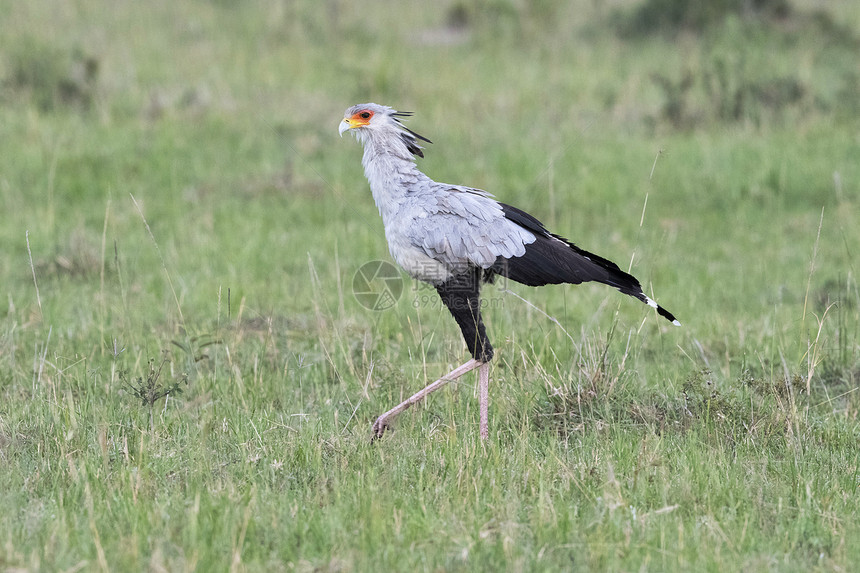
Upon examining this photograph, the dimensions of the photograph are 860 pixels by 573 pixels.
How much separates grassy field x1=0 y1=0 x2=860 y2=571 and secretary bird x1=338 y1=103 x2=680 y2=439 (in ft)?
0.95

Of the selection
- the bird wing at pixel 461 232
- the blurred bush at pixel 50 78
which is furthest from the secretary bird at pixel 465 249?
the blurred bush at pixel 50 78

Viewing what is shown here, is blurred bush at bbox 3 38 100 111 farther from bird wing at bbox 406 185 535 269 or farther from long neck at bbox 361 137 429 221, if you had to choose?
bird wing at bbox 406 185 535 269

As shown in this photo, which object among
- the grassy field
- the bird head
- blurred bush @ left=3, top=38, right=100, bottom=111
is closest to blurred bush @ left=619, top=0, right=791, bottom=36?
the grassy field

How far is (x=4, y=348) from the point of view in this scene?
4820mm

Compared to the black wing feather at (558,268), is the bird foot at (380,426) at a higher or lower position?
lower

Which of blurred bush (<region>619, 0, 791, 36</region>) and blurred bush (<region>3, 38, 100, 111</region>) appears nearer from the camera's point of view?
blurred bush (<region>3, 38, 100, 111</region>)

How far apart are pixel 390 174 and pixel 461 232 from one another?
46 centimetres

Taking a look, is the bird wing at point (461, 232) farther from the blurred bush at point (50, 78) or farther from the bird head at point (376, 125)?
the blurred bush at point (50, 78)

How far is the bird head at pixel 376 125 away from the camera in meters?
4.35

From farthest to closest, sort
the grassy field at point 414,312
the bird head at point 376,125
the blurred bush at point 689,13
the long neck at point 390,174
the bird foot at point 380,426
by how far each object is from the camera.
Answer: the blurred bush at point 689,13
the bird head at point 376,125
the long neck at point 390,174
the bird foot at point 380,426
the grassy field at point 414,312

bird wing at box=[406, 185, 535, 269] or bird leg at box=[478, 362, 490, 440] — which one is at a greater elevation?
bird wing at box=[406, 185, 535, 269]

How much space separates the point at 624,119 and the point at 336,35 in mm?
5151

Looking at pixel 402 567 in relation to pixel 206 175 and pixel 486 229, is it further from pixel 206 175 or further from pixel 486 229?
pixel 206 175

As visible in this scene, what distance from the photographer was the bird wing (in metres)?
4.07
